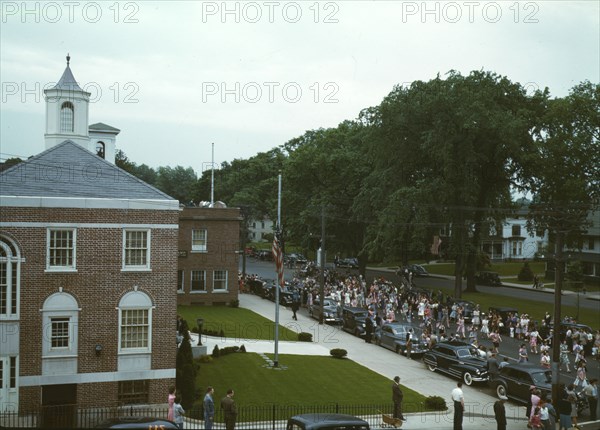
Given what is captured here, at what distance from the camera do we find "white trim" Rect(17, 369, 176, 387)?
2312 centimetres

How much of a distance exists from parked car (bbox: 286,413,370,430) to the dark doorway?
8509mm

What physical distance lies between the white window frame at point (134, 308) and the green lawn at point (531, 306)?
33.2m

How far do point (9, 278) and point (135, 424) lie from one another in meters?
7.80

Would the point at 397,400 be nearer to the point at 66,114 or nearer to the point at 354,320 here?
the point at 66,114

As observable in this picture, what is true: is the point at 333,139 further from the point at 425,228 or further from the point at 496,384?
the point at 496,384

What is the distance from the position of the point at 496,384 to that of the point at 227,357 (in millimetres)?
12941

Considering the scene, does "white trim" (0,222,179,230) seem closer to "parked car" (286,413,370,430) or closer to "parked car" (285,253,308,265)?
"parked car" (286,413,370,430)

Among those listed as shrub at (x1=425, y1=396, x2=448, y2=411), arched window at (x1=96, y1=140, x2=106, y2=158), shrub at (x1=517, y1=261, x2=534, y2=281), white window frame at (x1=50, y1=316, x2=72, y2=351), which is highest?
arched window at (x1=96, y1=140, x2=106, y2=158)

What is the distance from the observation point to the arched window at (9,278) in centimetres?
2272

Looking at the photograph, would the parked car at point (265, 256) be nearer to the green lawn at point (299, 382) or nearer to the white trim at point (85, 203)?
the green lawn at point (299, 382)

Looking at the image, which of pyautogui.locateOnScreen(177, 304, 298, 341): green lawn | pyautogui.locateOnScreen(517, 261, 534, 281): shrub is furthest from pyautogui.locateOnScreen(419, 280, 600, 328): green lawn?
pyautogui.locateOnScreen(177, 304, 298, 341): green lawn

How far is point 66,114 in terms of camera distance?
30047 mm

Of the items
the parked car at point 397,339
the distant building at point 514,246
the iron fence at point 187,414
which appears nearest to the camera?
the iron fence at point 187,414

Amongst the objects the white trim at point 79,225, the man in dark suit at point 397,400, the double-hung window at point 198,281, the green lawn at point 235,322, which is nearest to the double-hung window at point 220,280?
the double-hung window at point 198,281
